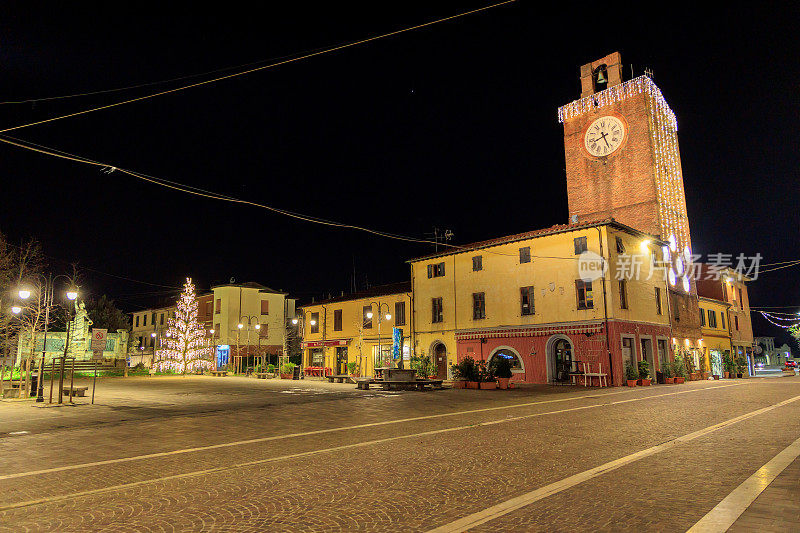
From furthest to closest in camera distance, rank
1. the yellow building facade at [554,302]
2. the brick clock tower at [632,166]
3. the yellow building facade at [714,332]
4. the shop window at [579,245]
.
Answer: the yellow building facade at [714,332], the brick clock tower at [632,166], the shop window at [579,245], the yellow building facade at [554,302]

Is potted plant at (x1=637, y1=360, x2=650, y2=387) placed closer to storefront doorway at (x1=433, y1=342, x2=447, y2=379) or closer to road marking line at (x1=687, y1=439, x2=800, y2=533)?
storefront doorway at (x1=433, y1=342, x2=447, y2=379)

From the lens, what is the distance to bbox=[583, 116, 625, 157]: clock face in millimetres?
35344

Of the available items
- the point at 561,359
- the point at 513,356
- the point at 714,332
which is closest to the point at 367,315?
the point at 513,356

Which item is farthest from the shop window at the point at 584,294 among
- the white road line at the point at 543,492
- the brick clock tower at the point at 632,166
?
the white road line at the point at 543,492

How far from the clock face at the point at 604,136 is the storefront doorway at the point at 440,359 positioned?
1837 cm

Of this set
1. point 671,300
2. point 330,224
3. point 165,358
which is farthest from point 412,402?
point 165,358

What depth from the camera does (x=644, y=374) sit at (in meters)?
27.2

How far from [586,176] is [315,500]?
1420 inches

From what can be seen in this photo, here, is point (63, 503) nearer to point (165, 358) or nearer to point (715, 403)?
point (715, 403)

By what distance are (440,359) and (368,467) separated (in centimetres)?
2783

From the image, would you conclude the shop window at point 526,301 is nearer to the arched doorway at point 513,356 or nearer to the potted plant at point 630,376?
the arched doorway at point 513,356

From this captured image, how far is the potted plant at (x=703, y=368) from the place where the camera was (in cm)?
3513

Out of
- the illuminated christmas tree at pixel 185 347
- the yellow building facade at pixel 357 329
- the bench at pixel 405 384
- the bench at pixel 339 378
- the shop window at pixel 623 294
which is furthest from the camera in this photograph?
the illuminated christmas tree at pixel 185 347

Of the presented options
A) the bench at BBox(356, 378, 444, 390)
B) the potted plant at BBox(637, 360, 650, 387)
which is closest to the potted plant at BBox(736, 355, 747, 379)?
the potted plant at BBox(637, 360, 650, 387)
